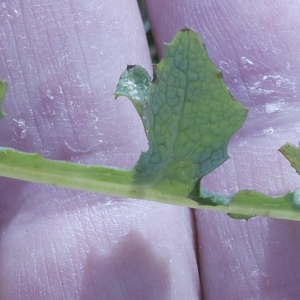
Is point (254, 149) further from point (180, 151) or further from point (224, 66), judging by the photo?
point (180, 151)

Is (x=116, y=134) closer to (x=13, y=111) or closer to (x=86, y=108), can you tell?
(x=86, y=108)

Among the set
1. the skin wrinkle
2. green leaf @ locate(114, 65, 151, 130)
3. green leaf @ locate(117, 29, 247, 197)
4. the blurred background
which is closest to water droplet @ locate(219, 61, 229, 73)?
the skin wrinkle

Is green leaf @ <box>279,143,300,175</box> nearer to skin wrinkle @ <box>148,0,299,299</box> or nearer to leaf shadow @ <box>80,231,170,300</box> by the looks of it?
skin wrinkle @ <box>148,0,299,299</box>

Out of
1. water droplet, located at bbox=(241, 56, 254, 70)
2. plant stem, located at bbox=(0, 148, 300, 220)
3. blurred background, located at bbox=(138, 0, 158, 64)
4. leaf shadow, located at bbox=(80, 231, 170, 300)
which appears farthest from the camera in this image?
blurred background, located at bbox=(138, 0, 158, 64)

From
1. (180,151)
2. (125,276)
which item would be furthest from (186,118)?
(125,276)

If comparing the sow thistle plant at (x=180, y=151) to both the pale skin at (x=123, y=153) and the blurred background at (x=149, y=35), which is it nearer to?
the pale skin at (x=123, y=153)

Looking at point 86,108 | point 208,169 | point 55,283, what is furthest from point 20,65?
point 208,169
